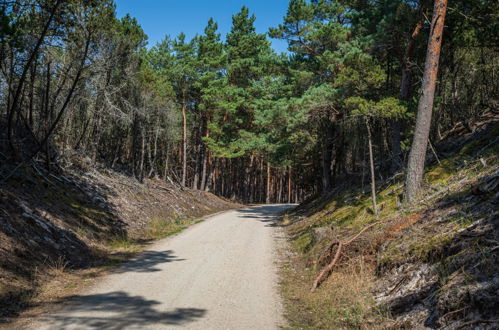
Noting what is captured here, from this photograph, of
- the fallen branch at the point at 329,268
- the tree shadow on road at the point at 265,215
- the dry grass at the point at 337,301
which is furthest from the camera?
the tree shadow on road at the point at 265,215

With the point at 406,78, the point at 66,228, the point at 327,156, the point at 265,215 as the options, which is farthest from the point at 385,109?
the point at 265,215

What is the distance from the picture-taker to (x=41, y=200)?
1046cm

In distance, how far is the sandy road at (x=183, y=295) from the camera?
201 inches

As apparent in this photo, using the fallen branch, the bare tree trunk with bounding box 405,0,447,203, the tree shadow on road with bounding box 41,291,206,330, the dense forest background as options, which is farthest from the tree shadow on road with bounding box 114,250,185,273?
the bare tree trunk with bounding box 405,0,447,203

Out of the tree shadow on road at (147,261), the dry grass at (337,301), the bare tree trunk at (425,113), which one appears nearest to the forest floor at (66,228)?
the tree shadow on road at (147,261)

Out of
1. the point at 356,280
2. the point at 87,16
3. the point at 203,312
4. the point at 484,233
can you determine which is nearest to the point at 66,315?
the point at 203,312

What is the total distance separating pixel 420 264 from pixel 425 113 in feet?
18.0

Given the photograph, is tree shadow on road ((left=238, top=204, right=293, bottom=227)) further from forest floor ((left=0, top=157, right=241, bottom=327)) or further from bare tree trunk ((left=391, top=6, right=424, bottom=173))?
bare tree trunk ((left=391, top=6, right=424, bottom=173))

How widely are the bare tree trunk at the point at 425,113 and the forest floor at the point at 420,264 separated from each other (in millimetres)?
439

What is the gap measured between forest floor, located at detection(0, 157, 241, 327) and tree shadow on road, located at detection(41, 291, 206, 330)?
2.11 ft

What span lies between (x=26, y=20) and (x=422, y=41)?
523 inches

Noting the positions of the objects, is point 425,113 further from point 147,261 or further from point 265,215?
point 265,215

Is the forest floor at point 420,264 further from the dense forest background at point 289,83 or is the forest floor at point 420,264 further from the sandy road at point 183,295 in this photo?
the dense forest background at point 289,83

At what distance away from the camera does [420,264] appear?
542 cm
